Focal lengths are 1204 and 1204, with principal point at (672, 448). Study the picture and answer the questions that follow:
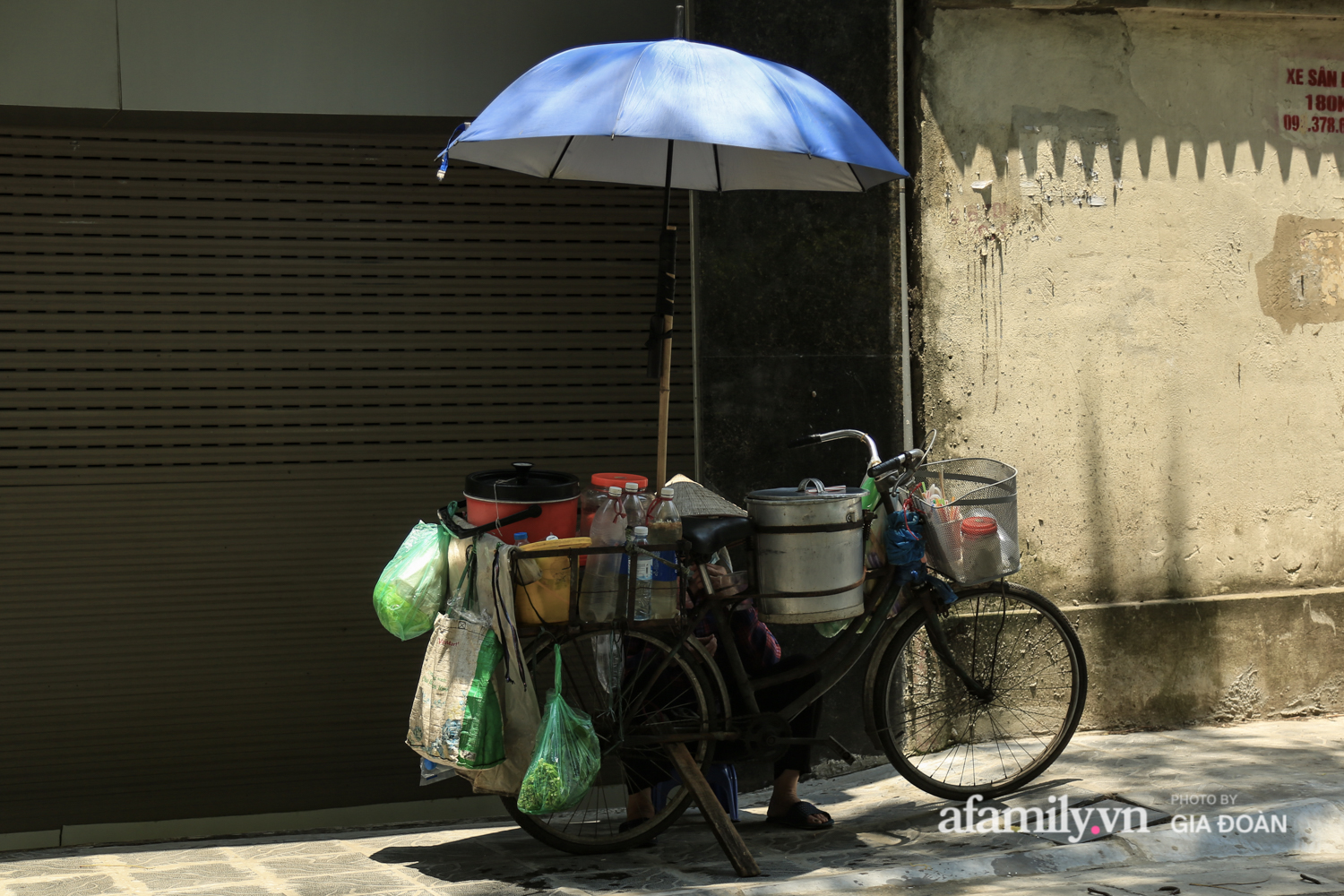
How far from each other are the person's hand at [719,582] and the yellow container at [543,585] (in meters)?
0.46

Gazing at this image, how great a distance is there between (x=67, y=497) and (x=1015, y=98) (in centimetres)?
489

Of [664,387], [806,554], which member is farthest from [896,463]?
[664,387]

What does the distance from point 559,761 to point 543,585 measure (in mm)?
610

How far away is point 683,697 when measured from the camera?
4559 millimetres

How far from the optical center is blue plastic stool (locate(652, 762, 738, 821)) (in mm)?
4676

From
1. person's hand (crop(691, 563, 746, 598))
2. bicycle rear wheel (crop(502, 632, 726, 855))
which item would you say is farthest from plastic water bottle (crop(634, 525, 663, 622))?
person's hand (crop(691, 563, 746, 598))

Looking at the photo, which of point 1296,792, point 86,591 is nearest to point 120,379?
point 86,591

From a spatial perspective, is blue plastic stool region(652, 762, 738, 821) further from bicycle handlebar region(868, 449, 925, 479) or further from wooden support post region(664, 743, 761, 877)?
bicycle handlebar region(868, 449, 925, 479)

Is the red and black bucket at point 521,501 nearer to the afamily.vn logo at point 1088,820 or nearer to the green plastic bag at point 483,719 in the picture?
the green plastic bag at point 483,719

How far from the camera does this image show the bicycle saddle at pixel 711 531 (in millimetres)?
4352

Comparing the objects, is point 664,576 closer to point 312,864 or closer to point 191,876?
point 312,864

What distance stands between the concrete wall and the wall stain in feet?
10.8

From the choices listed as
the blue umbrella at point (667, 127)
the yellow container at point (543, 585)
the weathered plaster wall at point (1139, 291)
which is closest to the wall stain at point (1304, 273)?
the weathered plaster wall at point (1139, 291)

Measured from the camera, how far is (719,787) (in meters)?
4.80
